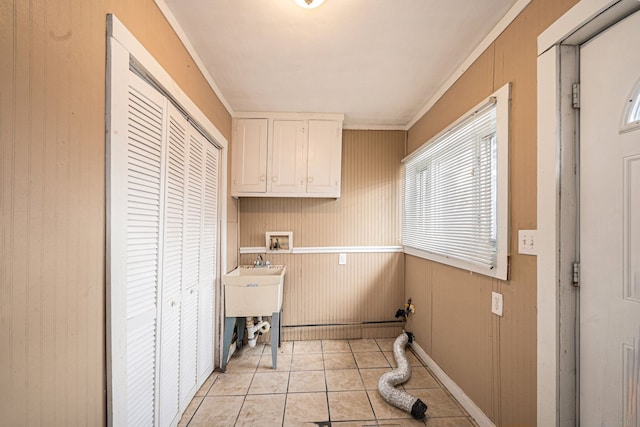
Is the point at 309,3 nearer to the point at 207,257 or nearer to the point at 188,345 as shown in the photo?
the point at 207,257

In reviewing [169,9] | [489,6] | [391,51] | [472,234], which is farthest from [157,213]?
[489,6]

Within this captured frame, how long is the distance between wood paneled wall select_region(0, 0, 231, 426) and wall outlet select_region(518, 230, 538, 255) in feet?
6.09

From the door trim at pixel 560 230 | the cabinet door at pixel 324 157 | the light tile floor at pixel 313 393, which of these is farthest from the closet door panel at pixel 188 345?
the door trim at pixel 560 230

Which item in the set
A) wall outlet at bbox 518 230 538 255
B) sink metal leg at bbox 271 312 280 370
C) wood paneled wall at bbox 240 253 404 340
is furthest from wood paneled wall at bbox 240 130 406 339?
wall outlet at bbox 518 230 538 255

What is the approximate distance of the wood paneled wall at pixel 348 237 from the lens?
2844 millimetres

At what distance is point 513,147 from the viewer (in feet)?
4.36

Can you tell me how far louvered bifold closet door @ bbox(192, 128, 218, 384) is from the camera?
6.31 ft

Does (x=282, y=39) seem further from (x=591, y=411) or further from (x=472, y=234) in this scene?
(x=591, y=411)

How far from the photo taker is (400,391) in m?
1.79

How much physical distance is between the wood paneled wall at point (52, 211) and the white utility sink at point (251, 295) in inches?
51.4

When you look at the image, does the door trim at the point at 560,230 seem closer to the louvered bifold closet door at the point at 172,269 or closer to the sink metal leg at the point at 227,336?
the louvered bifold closet door at the point at 172,269

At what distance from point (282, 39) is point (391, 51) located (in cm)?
73

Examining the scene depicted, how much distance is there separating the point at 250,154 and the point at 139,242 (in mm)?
1628

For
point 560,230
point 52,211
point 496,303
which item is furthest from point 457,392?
point 52,211
